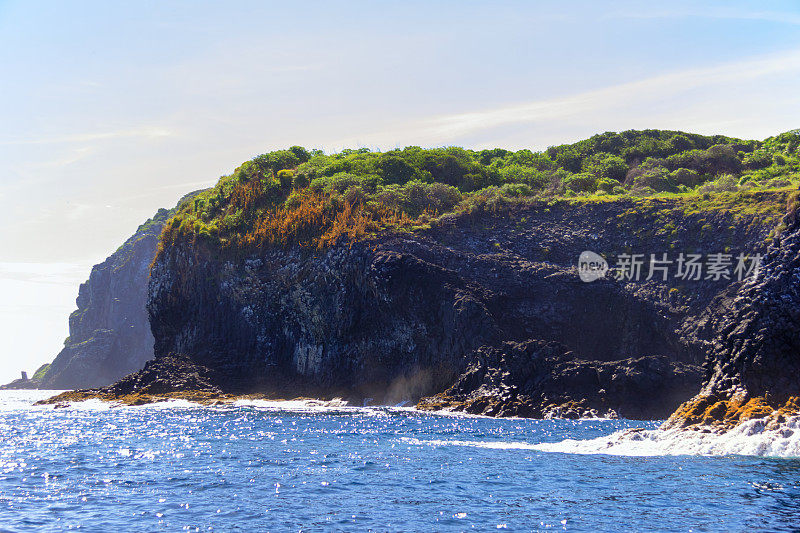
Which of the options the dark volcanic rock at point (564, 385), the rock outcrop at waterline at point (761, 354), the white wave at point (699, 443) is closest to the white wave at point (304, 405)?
the dark volcanic rock at point (564, 385)

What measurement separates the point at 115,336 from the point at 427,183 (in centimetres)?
12138

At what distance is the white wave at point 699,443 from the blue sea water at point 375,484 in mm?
1160

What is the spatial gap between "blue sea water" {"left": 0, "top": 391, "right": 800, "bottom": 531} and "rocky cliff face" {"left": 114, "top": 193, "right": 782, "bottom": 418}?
15.8 metres

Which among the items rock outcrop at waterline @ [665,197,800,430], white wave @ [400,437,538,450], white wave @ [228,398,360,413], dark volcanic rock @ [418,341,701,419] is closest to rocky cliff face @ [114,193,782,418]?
dark volcanic rock @ [418,341,701,419]

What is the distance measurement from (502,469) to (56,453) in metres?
22.2

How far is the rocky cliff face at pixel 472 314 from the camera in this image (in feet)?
198

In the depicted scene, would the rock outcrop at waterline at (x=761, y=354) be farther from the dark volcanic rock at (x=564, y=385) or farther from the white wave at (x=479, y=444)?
the dark volcanic rock at (x=564, y=385)

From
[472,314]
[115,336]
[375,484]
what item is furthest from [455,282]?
[115,336]

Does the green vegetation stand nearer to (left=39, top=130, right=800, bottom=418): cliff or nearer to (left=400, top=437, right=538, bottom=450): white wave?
(left=39, top=130, right=800, bottom=418): cliff

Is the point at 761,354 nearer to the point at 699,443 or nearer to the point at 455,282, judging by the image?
the point at 699,443

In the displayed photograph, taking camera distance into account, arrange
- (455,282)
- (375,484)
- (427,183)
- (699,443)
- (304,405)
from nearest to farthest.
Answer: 1. (375,484)
2. (699,443)
3. (304,405)
4. (455,282)
5. (427,183)

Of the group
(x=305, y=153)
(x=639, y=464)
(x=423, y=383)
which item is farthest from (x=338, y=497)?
(x=305, y=153)

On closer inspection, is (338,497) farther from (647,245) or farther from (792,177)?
(792,177)

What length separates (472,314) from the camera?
6775 cm
